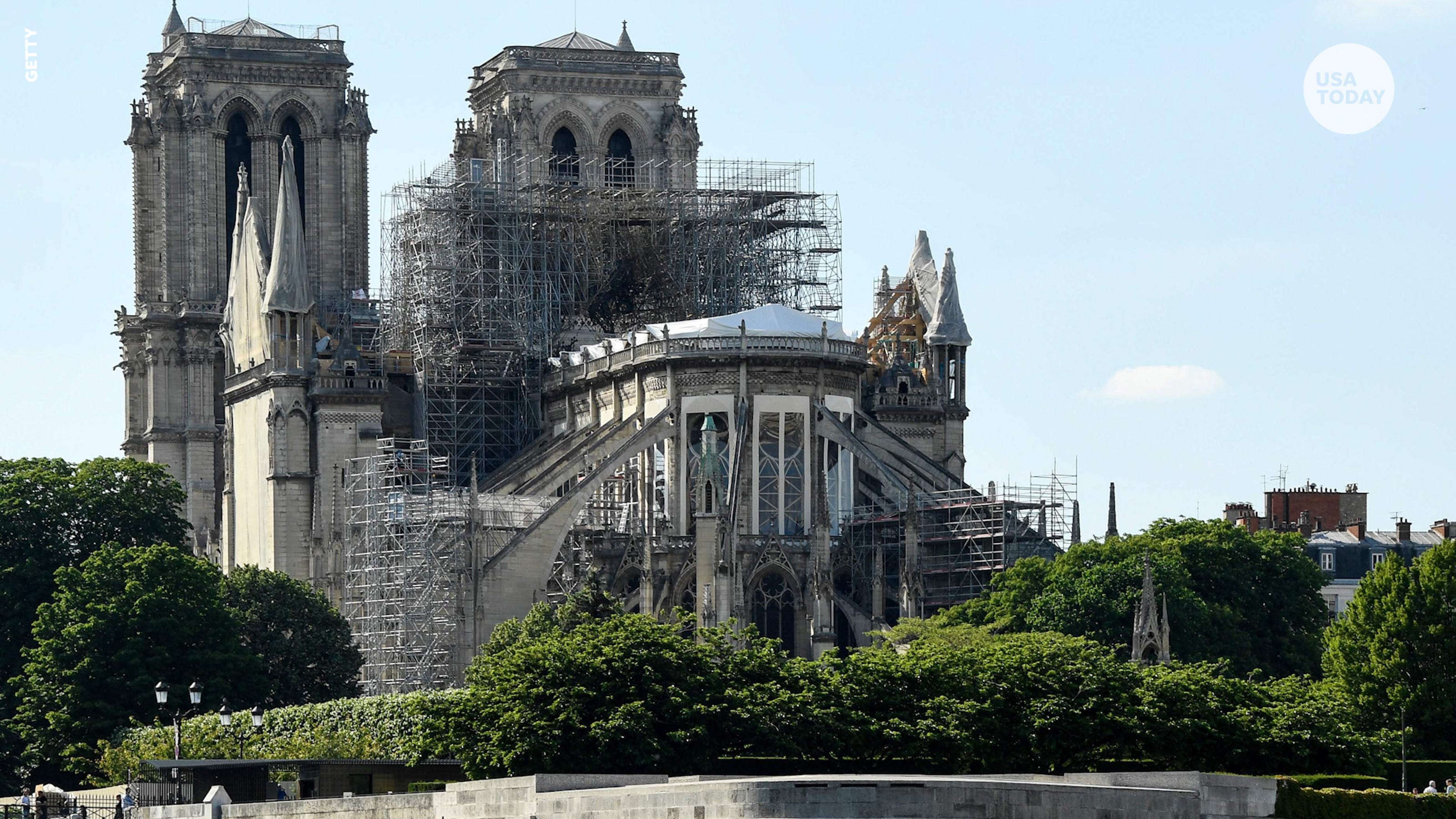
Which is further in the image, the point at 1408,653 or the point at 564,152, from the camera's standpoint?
the point at 564,152

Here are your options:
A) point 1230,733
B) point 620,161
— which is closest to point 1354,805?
A: point 1230,733

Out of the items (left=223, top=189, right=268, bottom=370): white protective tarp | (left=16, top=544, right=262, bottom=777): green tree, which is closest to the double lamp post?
(left=16, top=544, right=262, bottom=777): green tree

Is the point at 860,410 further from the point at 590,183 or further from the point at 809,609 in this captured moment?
the point at 590,183

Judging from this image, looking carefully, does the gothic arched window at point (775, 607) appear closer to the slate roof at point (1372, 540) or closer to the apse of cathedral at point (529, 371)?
the apse of cathedral at point (529, 371)

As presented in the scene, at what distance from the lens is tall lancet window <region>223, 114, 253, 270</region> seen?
Answer: 14150cm

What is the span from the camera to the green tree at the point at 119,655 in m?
97.6

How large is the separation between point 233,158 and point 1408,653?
61.8 metres

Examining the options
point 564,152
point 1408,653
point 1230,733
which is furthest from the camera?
point 564,152

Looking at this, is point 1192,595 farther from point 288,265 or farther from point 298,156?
point 298,156

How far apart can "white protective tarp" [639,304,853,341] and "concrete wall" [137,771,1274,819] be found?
42.1 metres

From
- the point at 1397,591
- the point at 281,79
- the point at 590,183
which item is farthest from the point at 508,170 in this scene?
the point at 1397,591

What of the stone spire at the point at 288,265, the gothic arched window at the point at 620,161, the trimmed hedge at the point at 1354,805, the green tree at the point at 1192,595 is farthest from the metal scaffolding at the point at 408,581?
the trimmed hedge at the point at 1354,805

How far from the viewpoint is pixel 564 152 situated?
13788 centimetres

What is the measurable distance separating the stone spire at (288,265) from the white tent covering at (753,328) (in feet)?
40.8
